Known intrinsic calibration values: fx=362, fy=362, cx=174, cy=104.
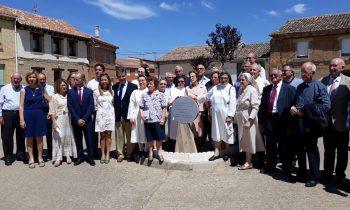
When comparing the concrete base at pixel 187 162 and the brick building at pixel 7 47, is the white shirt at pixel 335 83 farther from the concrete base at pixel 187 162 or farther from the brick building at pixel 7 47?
the brick building at pixel 7 47

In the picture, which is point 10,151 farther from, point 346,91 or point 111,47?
point 111,47

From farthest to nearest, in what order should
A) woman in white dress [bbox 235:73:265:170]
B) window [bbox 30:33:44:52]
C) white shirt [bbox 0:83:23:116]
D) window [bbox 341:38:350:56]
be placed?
window [bbox 341:38:350:56] < window [bbox 30:33:44:52] < white shirt [bbox 0:83:23:116] < woman in white dress [bbox 235:73:265:170]

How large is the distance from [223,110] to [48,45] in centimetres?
2663

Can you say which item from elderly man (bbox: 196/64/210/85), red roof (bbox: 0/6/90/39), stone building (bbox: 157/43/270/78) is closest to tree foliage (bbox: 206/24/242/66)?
stone building (bbox: 157/43/270/78)

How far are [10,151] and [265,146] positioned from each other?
17.3 ft

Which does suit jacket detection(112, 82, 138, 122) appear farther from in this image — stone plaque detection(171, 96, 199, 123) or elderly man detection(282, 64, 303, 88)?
elderly man detection(282, 64, 303, 88)

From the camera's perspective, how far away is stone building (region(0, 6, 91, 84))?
27922 mm

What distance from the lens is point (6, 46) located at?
26.7 metres

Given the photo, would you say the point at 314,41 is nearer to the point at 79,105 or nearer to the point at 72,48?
the point at 72,48

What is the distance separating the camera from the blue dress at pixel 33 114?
7.32 metres

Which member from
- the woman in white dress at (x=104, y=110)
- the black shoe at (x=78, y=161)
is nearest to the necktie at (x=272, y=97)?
the woman in white dress at (x=104, y=110)

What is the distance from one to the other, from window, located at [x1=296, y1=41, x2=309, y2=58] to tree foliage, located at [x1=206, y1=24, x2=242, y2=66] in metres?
6.88

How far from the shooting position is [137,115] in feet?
24.5

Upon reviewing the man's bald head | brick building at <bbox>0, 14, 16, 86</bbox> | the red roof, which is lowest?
the man's bald head
